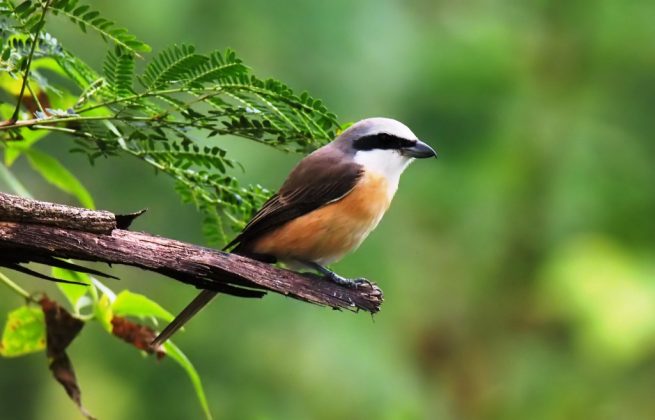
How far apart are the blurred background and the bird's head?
1.45m

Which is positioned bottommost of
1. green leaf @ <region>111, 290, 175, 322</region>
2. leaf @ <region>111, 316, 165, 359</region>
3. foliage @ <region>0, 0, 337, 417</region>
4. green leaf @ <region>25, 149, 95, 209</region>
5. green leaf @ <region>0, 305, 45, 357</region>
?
green leaf @ <region>0, 305, 45, 357</region>

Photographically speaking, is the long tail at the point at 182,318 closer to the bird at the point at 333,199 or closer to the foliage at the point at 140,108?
the foliage at the point at 140,108

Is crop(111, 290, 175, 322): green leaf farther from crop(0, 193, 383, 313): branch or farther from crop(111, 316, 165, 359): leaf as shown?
crop(0, 193, 383, 313): branch

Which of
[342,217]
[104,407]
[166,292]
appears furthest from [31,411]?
[342,217]

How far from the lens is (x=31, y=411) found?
4668 millimetres

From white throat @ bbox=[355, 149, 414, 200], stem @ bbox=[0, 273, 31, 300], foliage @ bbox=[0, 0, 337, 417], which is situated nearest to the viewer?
foliage @ bbox=[0, 0, 337, 417]

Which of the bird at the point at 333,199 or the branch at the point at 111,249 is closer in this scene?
the branch at the point at 111,249

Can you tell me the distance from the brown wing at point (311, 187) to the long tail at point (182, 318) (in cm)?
20

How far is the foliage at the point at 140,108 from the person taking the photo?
5.26 feet

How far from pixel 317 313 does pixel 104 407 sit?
→ 1030 mm

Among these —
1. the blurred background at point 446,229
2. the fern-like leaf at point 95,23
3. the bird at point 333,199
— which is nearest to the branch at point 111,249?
the fern-like leaf at point 95,23

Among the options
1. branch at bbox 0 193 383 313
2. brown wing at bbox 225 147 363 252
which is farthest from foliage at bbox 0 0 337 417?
brown wing at bbox 225 147 363 252

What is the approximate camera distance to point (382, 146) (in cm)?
281

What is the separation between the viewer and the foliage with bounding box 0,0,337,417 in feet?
5.26
